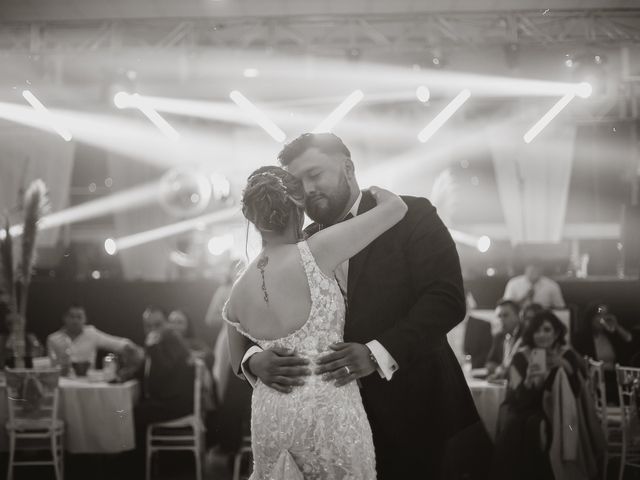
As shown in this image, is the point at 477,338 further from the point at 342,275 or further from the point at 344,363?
the point at 344,363

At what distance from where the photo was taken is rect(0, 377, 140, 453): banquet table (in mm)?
5023

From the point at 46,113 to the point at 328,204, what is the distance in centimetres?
744

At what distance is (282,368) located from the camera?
1.83m

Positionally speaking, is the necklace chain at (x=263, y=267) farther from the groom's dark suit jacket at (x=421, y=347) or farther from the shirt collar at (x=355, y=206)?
the shirt collar at (x=355, y=206)

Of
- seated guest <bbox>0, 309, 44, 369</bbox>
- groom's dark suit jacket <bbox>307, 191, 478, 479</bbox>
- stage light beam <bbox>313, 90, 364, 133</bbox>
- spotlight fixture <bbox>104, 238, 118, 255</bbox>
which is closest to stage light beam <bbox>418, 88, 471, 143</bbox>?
stage light beam <bbox>313, 90, 364, 133</bbox>

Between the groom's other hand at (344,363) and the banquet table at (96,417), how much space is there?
3.57 m

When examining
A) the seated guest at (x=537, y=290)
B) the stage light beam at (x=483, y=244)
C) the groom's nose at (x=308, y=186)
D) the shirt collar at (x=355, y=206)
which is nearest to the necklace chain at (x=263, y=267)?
the groom's nose at (x=308, y=186)

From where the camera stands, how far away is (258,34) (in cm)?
760

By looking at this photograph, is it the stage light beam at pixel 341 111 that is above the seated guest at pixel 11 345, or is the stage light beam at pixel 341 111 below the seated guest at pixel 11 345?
above

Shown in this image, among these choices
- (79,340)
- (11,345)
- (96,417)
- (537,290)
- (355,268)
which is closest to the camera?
(355,268)

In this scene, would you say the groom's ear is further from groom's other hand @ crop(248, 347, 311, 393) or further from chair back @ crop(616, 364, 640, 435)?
chair back @ crop(616, 364, 640, 435)

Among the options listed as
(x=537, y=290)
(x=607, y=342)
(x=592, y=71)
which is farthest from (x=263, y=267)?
(x=592, y=71)

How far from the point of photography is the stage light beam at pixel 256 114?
752cm

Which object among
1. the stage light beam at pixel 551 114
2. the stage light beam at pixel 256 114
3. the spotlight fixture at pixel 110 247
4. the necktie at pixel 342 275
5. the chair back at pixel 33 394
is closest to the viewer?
the necktie at pixel 342 275
